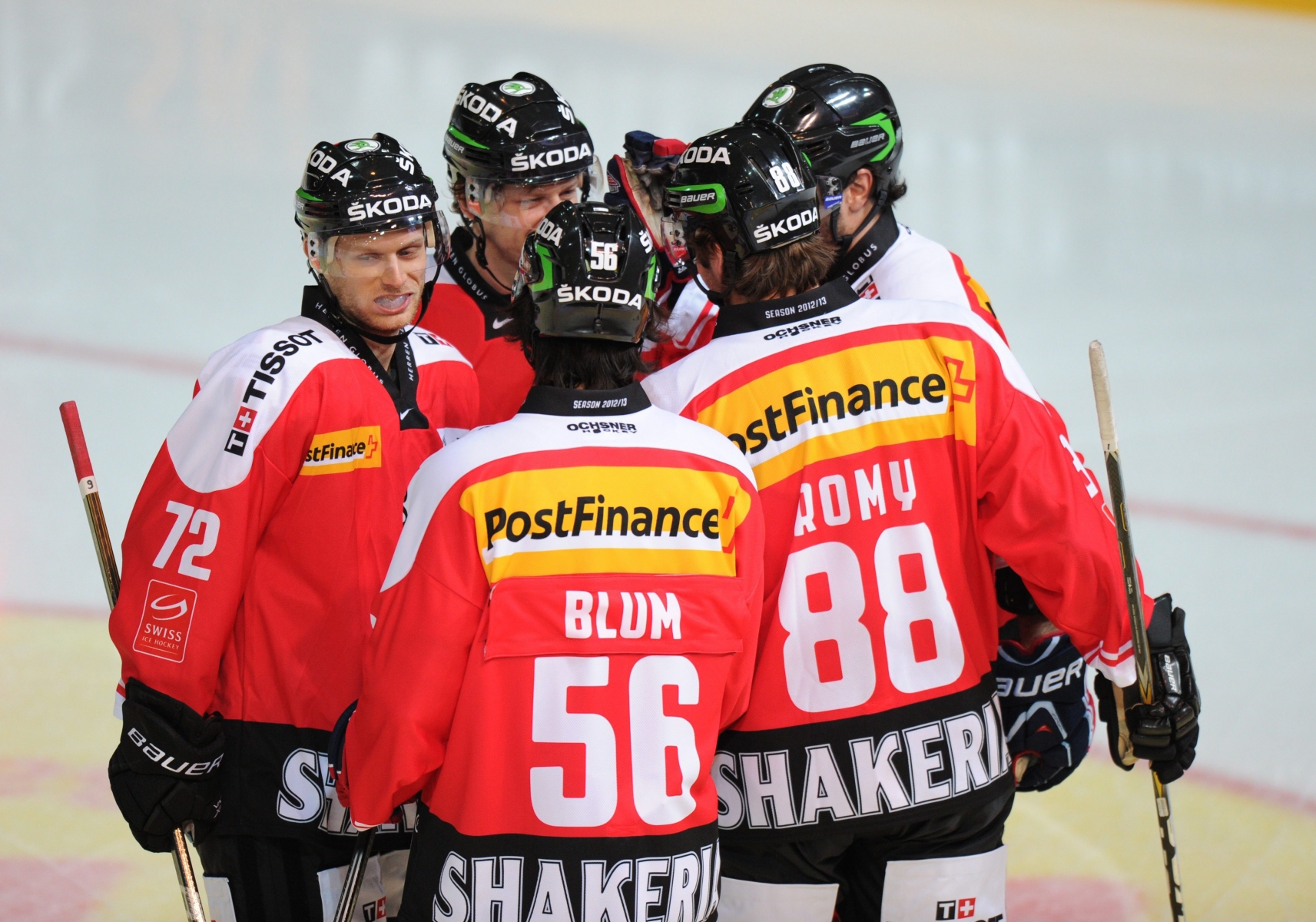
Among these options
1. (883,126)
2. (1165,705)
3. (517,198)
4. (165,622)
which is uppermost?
(883,126)

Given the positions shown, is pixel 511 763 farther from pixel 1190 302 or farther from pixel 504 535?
pixel 1190 302

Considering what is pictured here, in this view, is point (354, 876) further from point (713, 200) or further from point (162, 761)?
point (713, 200)

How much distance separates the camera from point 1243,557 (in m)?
4.97

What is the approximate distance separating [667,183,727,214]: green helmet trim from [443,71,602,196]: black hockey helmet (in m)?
0.71

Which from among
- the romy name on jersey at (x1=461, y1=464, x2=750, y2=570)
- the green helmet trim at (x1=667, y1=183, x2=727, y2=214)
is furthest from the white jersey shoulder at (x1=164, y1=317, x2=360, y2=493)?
the green helmet trim at (x1=667, y1=183, x2=727, y2=214)

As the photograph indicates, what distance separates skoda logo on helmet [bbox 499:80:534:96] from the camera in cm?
313

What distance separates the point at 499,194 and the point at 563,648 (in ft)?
4.77

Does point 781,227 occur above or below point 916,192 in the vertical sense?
above

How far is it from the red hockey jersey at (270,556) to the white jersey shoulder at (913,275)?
44.4 inches

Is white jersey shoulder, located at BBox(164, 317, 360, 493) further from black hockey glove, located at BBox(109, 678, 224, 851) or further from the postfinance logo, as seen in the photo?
black hockey glove, located at BBox(109, 678, 224, 851)

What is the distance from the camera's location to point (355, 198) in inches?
97.4

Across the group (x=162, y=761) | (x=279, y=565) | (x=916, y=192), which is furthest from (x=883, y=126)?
(x=916, y=192)

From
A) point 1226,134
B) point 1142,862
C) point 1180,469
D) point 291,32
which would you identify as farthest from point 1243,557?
point 291,32

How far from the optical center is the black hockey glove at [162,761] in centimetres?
230
